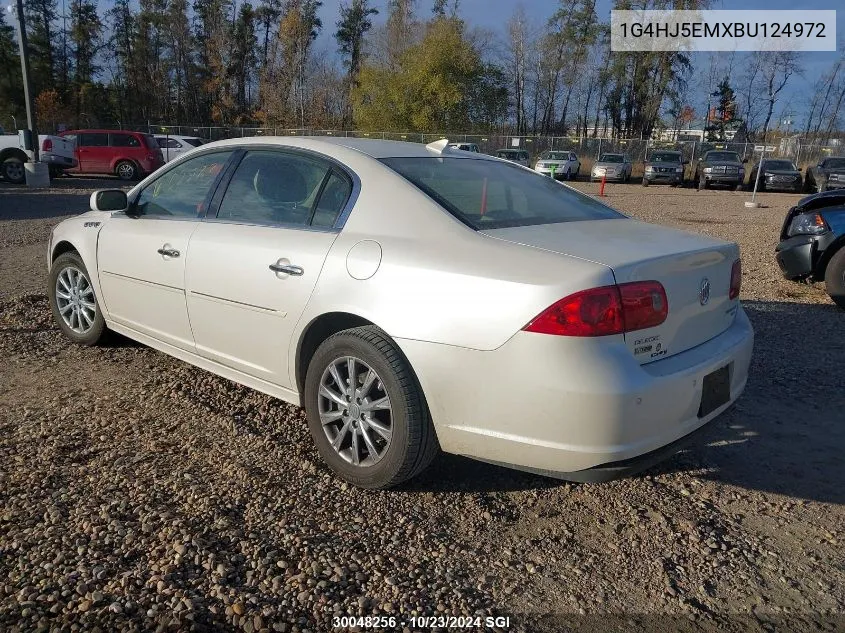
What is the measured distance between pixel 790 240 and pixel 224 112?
6181 cm

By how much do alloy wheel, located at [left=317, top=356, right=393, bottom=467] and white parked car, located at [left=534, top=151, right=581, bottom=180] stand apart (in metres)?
29.4

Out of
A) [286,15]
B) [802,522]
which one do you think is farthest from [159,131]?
[802,522]

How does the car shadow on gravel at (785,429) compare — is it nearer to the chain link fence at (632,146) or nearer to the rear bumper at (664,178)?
the rear bumper at (664,178)

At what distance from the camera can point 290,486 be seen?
121 inches

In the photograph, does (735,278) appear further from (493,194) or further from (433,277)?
(433,277)

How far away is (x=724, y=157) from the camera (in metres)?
29.9

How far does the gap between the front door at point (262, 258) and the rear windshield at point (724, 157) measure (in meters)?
29.9

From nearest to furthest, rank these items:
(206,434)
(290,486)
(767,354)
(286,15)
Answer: (290,486) < (206,434) < (767,354) < (286,15)

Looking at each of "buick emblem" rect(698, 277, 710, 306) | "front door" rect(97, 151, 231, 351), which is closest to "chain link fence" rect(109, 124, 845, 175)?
"front door" rect(97, 151, 231, 351)

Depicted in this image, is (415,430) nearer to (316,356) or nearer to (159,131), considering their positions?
(316,356)

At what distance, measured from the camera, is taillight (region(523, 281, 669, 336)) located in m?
2.42

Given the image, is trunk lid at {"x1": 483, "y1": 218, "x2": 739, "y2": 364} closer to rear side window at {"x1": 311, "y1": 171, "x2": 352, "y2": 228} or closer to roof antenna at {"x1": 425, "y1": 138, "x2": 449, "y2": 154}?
rear side window at {"x1": 311, "y1": 171, "x2": 352, "y2": 228}

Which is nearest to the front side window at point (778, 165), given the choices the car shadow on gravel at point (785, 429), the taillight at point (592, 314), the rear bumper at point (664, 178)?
the rear bumper at point (664, 178)

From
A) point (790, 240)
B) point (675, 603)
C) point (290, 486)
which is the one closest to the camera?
point (675, 603)
